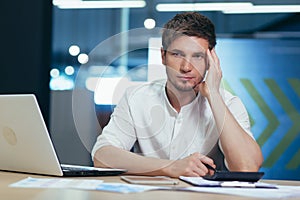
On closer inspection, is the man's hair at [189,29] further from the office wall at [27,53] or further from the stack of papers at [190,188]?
the office wall at [27,53]

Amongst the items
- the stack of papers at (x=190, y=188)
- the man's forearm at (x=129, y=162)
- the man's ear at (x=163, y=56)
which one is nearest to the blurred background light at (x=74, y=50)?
the man's ear at (x=163, y=56)

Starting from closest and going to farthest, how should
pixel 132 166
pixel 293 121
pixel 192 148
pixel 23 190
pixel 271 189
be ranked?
pixel 23 190 < pixel 271 189 < pixel 132 166 < pixel 192 148 < pixel 293 121

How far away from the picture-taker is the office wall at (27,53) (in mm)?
4543

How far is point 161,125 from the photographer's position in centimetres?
210

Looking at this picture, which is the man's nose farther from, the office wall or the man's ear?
the office wall

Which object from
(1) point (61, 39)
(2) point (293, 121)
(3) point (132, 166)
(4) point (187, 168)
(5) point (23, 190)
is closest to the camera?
(5) point (23, 190)

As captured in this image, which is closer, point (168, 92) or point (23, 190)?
point (23, 190)

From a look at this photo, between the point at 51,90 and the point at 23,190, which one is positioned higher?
the point at 23,190

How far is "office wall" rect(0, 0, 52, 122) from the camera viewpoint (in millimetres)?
4543

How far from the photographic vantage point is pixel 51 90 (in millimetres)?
4539

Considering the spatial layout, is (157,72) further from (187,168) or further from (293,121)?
(293,121)

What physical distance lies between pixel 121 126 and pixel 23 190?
0.89m

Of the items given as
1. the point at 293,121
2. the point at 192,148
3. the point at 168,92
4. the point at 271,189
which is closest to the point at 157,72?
the point at 168,92

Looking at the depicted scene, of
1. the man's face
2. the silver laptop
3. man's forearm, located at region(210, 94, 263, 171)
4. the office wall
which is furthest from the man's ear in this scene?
the office wall
